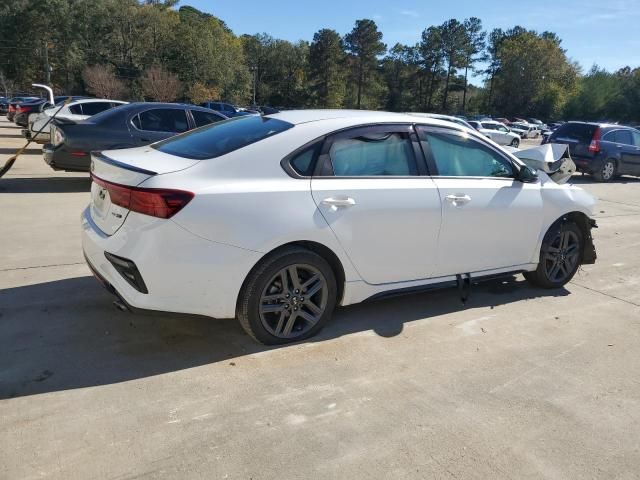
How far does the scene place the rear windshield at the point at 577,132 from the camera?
14820 mm

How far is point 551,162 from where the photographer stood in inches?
223

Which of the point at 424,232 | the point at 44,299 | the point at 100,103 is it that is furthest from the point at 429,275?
the point at 100,103

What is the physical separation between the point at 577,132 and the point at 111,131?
42.7 ft

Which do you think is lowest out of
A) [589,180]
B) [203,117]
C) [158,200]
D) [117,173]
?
[589,180]

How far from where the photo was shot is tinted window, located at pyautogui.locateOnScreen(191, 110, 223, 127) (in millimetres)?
9578

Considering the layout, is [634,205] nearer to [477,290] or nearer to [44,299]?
[477,290]

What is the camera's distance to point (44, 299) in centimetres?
424

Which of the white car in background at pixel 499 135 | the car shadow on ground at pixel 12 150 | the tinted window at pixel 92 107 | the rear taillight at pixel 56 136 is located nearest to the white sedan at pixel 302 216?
the rear taillight at pixel 56 136

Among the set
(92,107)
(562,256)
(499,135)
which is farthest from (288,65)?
(562,256)

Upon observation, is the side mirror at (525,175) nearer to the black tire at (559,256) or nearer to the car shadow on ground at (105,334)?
the black tire at (559,256)

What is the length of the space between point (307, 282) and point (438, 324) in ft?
4.25

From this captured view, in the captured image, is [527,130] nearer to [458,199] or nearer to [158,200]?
[458,199]

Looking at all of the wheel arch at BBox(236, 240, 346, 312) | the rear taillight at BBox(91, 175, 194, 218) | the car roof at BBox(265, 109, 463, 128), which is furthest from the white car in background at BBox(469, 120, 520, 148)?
the rear taillight at BBox(91, 175, 194, 218)

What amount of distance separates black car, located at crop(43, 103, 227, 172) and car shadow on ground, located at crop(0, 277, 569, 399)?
4.74 m
